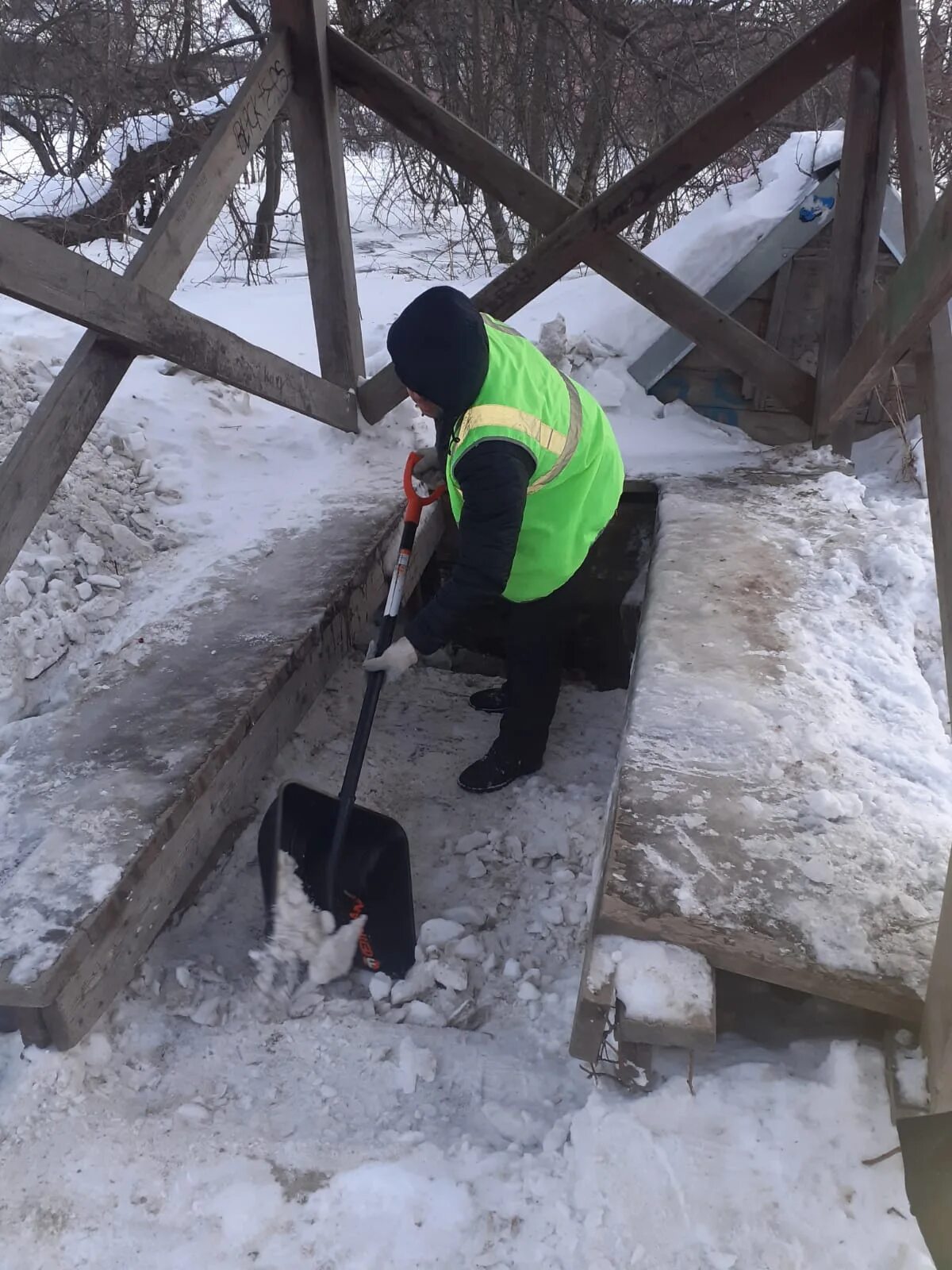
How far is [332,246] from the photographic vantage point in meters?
3.85

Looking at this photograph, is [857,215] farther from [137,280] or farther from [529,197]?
→ [137,280]

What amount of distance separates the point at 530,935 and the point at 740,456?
264cm

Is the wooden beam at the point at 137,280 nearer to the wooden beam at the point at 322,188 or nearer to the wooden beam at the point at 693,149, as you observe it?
the wooden beam at the point at 322,188

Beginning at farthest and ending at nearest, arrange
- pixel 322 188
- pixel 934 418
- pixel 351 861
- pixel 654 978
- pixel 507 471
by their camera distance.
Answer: pixel 322 188 → pixel 351 861 → pixel 507 471 → pixel 934 418 → pixel 654 978

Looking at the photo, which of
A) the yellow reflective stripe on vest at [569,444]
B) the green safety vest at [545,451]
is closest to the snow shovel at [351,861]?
the green safety vest at [545,451]

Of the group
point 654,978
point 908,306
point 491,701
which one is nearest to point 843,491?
point 908,306

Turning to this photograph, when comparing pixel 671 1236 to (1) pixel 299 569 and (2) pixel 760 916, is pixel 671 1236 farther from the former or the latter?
(1) pixel 299 569

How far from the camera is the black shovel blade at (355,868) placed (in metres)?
2.42

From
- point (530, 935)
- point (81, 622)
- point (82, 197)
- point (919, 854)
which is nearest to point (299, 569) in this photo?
point (81, 622)

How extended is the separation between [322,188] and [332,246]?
226mm

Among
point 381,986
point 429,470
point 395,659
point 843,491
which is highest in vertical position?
point 429,470

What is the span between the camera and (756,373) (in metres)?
3.86

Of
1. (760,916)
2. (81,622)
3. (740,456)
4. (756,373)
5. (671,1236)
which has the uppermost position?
(756,373)

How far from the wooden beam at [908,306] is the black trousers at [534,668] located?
1.20 m
